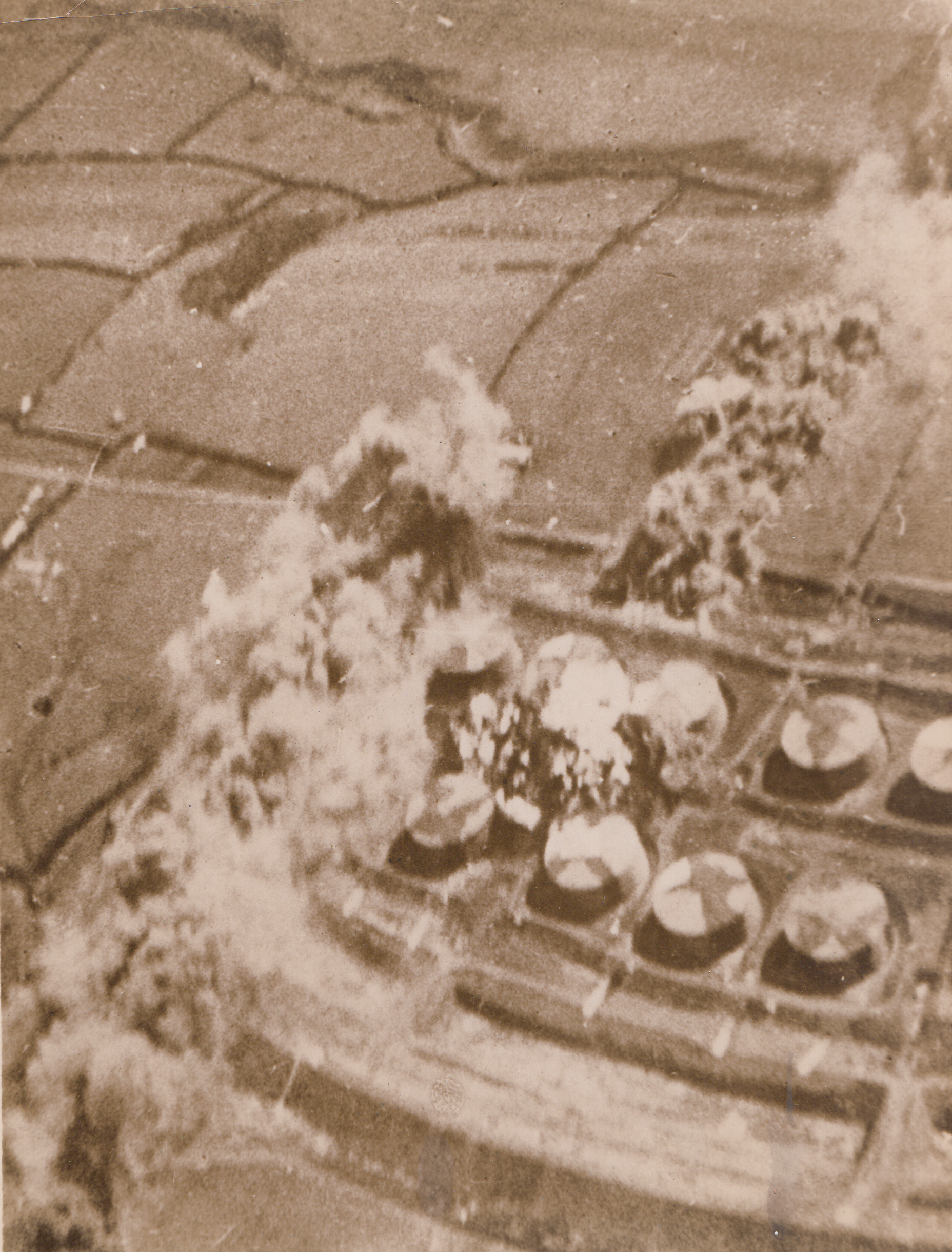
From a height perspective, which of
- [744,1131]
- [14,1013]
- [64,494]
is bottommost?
[14,1013]

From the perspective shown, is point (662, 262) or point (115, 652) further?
point (115, 652)

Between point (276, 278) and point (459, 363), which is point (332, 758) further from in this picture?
point (276, 278)

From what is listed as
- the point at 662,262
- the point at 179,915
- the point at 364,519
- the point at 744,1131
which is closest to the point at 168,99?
the point at 364,519

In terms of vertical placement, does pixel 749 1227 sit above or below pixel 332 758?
below

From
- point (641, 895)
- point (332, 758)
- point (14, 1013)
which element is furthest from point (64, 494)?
point (641, 895)

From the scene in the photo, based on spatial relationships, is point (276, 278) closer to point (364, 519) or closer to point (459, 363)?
point (459, 363)

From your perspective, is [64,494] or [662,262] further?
[64,494]
